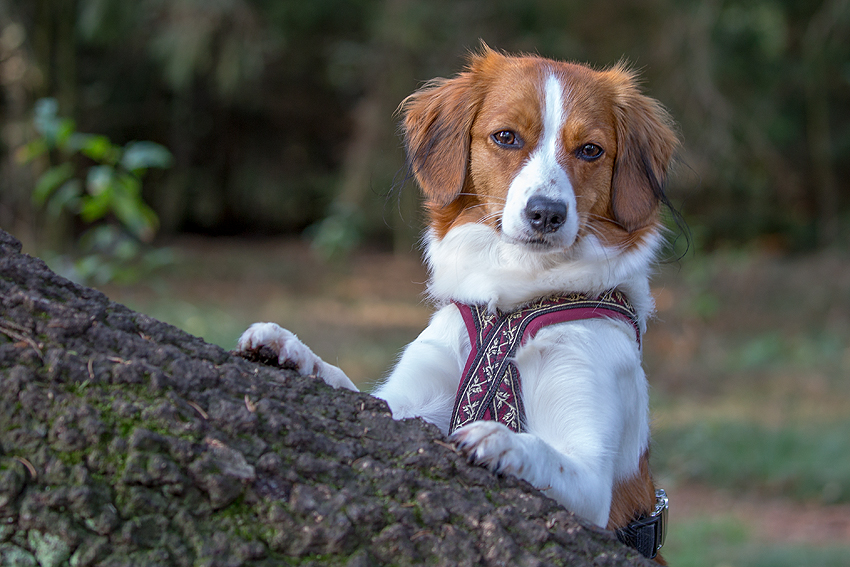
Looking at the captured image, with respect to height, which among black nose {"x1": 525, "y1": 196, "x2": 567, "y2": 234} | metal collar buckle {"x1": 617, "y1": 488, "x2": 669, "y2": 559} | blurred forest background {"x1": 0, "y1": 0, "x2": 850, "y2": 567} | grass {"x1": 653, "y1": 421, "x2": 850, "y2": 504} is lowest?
metal collar buckle {"x1": 617, "y1": 488, "x2": 669, "y2": 559}

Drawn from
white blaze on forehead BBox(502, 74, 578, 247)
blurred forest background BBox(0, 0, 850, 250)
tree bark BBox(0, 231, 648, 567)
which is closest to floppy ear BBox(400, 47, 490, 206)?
white blaze on forehead BBox(502, 74, 578, 247)

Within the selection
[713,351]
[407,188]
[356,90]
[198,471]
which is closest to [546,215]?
[198,471]

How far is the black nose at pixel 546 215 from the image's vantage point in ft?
7.78

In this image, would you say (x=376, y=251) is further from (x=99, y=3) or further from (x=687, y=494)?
(x=687, y=494)

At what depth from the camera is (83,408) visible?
4.46ft

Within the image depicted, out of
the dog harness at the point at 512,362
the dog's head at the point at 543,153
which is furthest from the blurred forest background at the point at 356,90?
the dog harness at the point at 512,362

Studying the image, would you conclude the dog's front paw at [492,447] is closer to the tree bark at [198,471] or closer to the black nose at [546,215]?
the tree bark at [198,471]

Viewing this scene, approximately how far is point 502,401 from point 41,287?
4.01 feet

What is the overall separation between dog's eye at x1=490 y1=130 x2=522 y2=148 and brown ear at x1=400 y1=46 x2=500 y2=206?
0.49ft

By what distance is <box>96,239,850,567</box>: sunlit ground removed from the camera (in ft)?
19.1

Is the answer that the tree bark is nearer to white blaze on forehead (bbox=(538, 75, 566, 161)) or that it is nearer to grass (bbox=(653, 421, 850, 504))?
white blaze on forehead (bbox=(538, 75, 566, 161))

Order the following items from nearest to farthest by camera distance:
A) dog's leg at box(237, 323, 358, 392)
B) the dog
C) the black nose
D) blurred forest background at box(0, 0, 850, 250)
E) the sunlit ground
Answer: dog's leg at box(237, 323, 358, 392) < the dog < the black nose < the sunlit ground < blurred forest background at box(0, 0, 850, 250)

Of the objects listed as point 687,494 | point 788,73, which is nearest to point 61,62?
point 687,494

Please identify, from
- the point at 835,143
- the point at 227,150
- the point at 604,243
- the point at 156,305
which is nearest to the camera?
the point at 604,243
